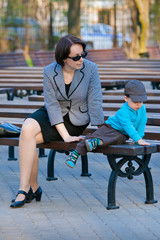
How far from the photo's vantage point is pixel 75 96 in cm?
520

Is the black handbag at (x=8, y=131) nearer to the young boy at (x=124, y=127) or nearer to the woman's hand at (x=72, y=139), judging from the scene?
the woman's hand at (x=72, y=139)

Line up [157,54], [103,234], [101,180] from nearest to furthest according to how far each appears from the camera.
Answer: [103,234] → [101,180] → [157,54]

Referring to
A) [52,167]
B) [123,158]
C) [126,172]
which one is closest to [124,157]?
[123,158]

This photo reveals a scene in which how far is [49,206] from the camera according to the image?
201 inches

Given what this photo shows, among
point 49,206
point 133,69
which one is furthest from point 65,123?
point 133,69

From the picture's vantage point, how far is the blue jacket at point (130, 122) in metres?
4.85

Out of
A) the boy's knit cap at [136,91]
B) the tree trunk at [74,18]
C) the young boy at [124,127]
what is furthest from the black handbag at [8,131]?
the tree trunk at [74,18]

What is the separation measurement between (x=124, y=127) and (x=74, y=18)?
17459mm

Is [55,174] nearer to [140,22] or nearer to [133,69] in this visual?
[133,69]

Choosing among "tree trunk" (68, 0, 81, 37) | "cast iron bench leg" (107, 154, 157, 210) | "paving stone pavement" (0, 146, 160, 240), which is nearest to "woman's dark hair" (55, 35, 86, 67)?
"cast iron bench leg" (107, 154, 157, 210)

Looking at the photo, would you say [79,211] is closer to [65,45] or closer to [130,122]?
[130,122]

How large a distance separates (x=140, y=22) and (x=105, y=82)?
496 inches

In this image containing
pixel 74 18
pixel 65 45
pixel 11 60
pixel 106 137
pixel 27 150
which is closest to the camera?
pixel 106 137

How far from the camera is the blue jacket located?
4.85 metres
